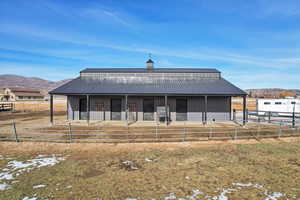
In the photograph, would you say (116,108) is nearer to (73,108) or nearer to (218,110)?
(73,108)

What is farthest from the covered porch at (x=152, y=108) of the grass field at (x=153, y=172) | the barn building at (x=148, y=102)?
the grass field at (x=153, y=172)

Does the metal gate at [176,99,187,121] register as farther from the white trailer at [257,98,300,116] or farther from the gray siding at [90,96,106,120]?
the white trailer at [257,98,300,116]

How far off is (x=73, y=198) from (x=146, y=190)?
195cm

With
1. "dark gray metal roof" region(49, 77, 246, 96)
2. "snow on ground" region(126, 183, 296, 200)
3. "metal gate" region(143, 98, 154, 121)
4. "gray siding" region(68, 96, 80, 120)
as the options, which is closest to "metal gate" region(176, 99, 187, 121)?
"dark gray metal roof" region(49, 77, 246, 96)

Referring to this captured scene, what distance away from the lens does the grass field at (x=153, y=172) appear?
4.56m

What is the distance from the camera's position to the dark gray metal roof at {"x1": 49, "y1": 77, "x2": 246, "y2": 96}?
15.7 m

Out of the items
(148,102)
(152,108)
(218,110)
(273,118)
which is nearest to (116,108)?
(148,102)

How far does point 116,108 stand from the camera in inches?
690

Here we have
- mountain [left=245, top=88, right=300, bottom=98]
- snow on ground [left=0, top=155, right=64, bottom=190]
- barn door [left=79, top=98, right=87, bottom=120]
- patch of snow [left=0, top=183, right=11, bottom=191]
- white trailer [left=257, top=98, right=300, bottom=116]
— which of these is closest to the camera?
patch of snow [left=0, top=183, right=11, bottom=191]

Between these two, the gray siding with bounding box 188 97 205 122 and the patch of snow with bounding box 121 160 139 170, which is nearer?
the patch of snow with bounding box 121 160 139 170

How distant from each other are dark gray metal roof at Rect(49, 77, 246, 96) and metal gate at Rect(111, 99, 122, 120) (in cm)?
149

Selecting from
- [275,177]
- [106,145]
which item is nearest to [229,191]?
[275,177]

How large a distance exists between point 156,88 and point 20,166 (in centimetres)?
1250

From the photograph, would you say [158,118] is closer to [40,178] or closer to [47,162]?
[47,162]
